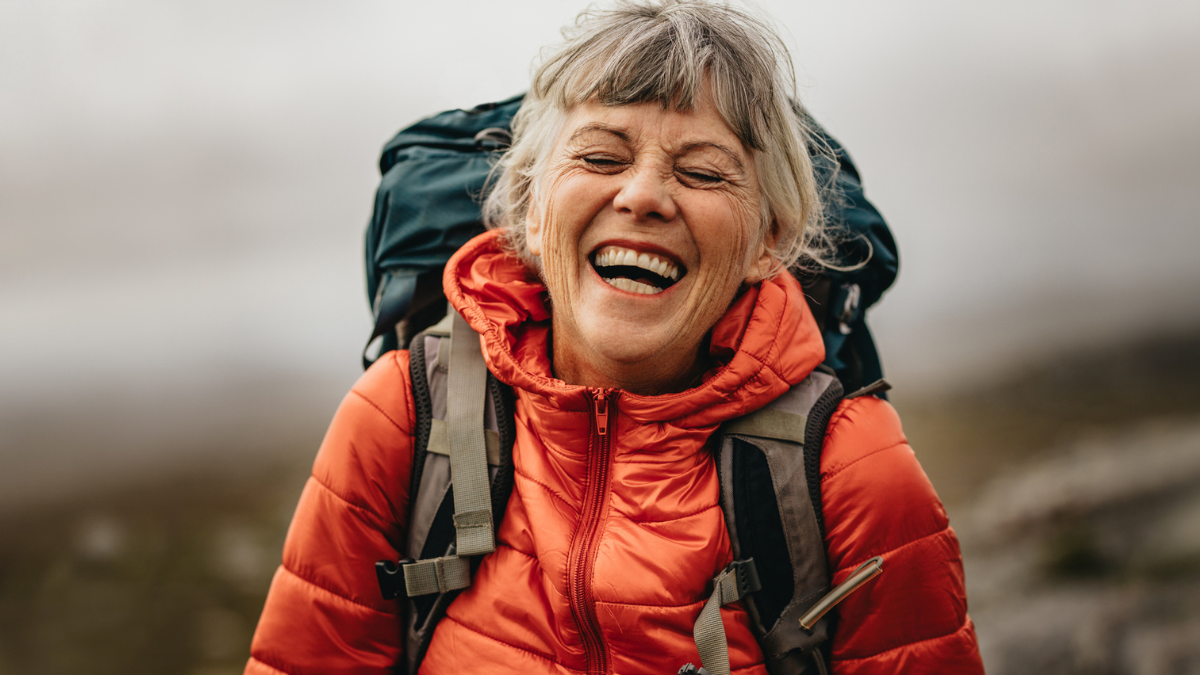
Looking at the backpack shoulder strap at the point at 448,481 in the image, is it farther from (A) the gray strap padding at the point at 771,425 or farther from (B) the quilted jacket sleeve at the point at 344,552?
(A) the gray strap padding at the point at 771,425

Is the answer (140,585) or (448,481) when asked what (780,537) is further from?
(140,585)

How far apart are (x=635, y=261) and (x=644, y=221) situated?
99 mm

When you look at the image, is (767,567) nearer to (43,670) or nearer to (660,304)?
(660,304)

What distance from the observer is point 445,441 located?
162 cm

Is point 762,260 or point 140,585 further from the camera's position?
point 140,585

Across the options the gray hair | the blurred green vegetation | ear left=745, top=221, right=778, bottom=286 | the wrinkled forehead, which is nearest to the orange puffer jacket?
ear left=745, top=221, right=778, bottom=286

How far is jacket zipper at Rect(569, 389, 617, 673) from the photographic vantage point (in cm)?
144

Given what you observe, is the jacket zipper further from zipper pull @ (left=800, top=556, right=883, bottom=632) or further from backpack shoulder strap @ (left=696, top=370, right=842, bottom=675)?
zipper pull @ (left=800, top=556, right=883, bottom=632)

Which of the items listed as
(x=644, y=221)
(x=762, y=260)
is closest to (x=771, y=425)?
(x=762, y=260)

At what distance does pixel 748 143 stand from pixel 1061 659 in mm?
3954

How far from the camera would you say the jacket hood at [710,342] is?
1.55 m

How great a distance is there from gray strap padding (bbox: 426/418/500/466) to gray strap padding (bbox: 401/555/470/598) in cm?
25

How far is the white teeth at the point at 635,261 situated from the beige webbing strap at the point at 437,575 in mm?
796

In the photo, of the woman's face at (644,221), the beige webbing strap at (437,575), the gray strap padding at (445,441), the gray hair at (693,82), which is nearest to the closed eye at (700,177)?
the woman's face at (644,221)
